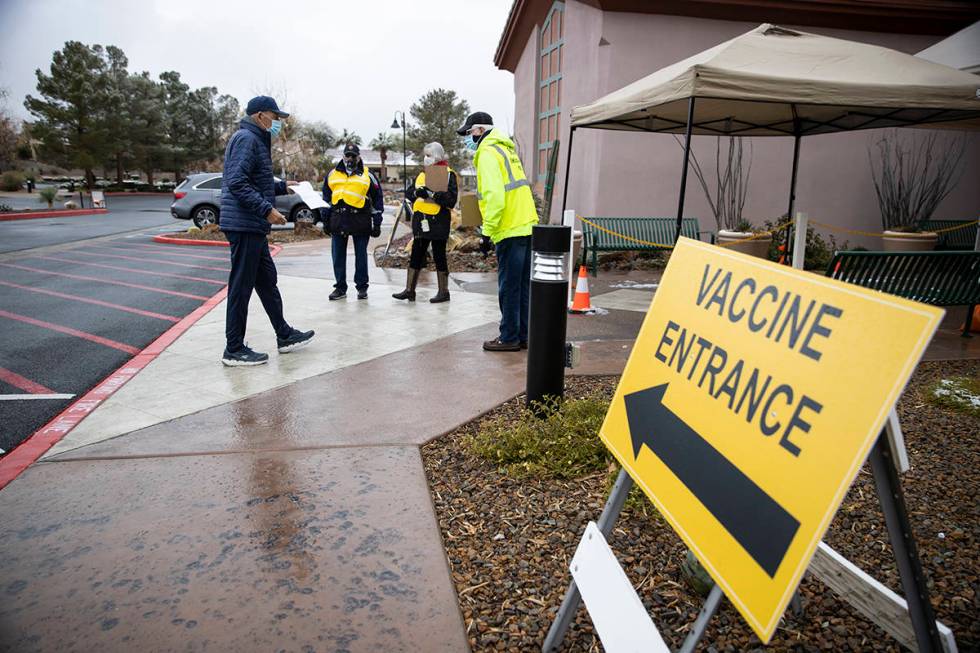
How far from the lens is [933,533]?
8.65 ft

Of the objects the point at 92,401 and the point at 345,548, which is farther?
the point at 92,401

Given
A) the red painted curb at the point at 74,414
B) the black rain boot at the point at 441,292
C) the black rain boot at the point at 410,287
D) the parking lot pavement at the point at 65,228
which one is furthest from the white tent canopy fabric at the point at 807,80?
the parking lot pavement at the point at 65,228

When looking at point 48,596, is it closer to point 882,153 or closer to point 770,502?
point 770,502

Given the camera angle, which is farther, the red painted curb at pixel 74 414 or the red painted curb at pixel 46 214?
the red painted curb at pixel 46 214

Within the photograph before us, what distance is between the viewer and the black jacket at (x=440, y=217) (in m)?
7.46

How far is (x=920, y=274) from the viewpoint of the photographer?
5734 mm

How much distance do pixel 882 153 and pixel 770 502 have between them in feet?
41.5

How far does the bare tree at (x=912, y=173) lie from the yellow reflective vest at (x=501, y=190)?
9540mm

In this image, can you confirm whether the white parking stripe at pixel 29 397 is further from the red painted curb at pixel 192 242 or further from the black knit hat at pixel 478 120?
the red painted curb at pixel 192 242

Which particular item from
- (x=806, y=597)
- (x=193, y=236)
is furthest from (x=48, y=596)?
(x=193, y=236)

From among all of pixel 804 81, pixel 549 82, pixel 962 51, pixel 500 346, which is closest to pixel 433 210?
pixel 500 346

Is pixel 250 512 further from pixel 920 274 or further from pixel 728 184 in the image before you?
pixel 728 184

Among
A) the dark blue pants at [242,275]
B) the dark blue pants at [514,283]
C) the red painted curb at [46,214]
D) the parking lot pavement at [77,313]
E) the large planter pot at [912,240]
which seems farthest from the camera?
the red painted curb at [46,214]

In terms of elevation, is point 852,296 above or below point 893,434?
above
